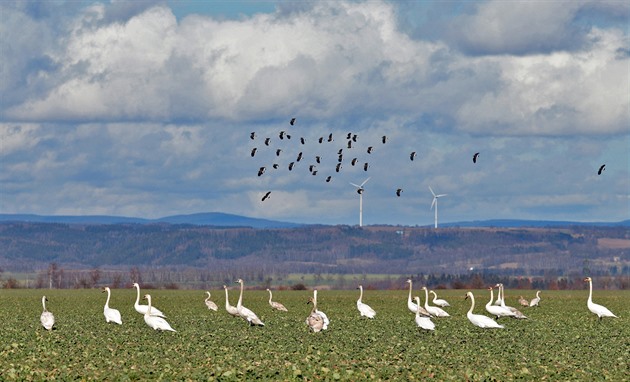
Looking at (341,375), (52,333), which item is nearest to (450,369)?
(341,375)

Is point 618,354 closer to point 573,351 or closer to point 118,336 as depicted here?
point 573,351

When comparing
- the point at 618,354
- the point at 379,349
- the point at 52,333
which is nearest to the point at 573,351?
the point at 618,354

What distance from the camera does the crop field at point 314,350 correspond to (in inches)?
1556

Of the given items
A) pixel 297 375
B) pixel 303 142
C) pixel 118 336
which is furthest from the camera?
pixel 303 142

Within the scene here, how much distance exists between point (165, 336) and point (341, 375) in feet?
60.1

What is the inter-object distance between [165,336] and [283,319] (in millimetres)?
15265

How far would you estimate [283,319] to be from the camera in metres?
69.4

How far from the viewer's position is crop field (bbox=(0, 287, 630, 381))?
39.5 m

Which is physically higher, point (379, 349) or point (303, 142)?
point (303, 142)

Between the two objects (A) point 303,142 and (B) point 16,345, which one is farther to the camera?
(A) point 303,142

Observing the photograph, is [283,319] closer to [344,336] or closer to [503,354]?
[344,336]

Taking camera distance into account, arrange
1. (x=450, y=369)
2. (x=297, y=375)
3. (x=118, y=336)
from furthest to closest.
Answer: (x=118, y=336) < (x=450, y=369) < (x=297, y=375)

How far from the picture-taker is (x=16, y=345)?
48344 millimetres

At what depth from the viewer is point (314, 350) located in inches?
1859
